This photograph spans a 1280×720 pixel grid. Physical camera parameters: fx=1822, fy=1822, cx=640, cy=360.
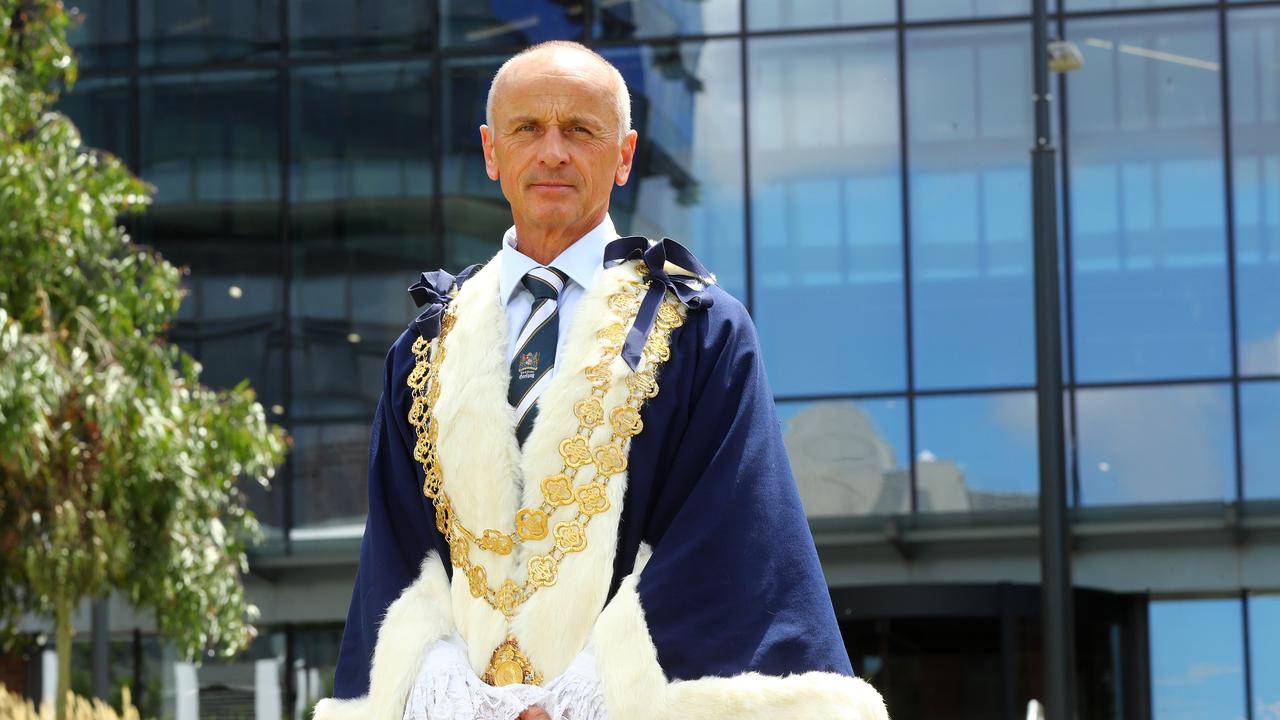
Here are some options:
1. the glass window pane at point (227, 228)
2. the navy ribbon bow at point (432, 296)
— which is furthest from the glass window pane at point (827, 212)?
the navy ribbon bow at point (432, 296)

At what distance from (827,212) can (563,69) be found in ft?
46.0

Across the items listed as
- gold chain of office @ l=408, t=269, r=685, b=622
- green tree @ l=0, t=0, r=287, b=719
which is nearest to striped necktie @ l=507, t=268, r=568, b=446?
gold chain of office @ l=408, t=269, r=685, b=622

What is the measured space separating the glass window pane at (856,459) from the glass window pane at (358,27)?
17.2ft

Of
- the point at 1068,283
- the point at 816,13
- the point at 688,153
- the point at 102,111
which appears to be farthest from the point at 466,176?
the point at 1068,283

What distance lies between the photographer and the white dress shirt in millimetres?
3162

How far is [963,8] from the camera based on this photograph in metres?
16.8

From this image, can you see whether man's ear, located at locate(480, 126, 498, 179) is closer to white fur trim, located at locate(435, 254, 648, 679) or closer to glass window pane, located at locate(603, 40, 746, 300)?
white fur trim, located at locate(435, 254, 648, 679)

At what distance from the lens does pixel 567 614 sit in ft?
9.48

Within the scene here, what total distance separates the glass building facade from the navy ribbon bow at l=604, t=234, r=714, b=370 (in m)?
13.3

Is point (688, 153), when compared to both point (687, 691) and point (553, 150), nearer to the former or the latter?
point (553, 150)

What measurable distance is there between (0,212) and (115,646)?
8827mm

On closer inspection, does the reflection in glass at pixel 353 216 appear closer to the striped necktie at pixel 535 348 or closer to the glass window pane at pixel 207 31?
the glass window pane at pixel 207 31

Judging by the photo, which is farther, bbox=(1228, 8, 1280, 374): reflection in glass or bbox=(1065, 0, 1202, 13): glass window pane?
bbox=(1065, 0, 1202, 13): glass window pane

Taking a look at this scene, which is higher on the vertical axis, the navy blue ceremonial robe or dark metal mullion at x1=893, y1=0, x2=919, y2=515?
dark metal mullion at x1=893, y1=0, x2=919, y2=515
